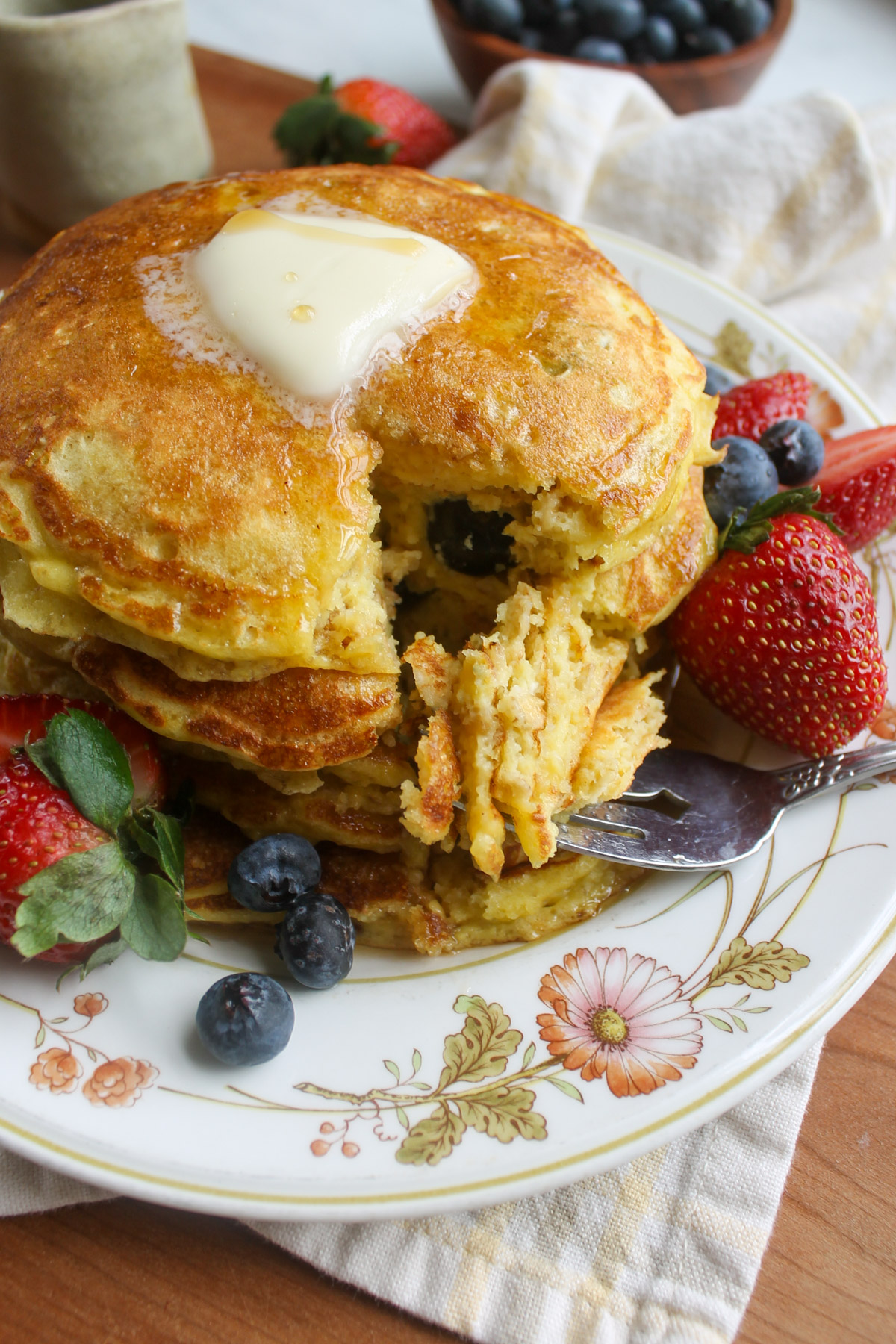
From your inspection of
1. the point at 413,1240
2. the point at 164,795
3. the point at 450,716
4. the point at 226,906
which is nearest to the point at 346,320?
the point at 450,716

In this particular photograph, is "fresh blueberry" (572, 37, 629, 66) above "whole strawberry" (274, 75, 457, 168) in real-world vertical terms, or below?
above

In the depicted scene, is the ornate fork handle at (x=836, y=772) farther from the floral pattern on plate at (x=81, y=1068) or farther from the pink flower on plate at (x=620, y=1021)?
the floral pattern on plate at (x=81, y=1068)

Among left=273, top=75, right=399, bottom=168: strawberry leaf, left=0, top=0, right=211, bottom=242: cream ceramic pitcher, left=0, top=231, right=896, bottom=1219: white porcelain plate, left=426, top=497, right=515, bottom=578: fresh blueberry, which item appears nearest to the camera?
left=0, top=231, right=896, bottom=1219: white porcelain plate

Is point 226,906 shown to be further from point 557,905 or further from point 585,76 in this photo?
point 585,76

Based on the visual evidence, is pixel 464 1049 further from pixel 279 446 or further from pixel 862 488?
pixel 862 488

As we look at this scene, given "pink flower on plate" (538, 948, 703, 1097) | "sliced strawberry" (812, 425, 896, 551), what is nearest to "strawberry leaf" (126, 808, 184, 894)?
"pink flower on plate" (538, 948, 703, 1097)

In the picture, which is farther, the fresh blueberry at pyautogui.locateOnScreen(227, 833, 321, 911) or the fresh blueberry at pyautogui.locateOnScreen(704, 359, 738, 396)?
the fresh blueberry at pyautogui.locateOnScreen(704, 359, 738, 396)

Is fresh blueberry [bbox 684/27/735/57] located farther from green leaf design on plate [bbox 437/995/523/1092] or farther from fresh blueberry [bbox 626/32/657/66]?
green leaf design on plate [bbox 437/995/523/1092]
